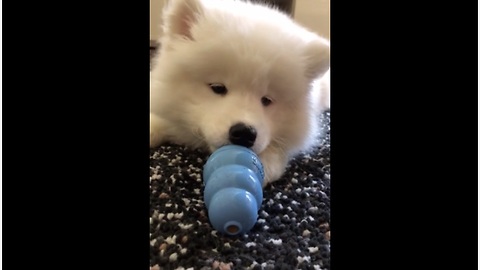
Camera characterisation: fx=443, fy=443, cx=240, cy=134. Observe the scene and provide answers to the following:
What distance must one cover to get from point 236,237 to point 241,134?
39cm

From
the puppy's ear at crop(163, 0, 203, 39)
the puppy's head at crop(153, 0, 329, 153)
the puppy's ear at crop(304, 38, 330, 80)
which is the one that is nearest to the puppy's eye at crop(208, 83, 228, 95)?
the puppy's head at crop(153, 0, 329, 153)

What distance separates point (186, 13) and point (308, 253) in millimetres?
1094

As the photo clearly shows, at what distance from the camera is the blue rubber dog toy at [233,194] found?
1.20 metres

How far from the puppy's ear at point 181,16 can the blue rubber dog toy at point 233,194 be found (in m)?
0.68

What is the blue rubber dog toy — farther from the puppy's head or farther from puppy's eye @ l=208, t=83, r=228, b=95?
puppy's eye @ l=208, t=83, r=228, b=95

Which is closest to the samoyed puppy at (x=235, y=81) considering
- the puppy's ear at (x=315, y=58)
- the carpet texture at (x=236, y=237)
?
the puppy's ear at (x=315, y=58)

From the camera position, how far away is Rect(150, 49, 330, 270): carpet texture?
1.17m

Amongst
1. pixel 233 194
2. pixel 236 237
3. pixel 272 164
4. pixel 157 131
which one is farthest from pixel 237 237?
pixel 157 131

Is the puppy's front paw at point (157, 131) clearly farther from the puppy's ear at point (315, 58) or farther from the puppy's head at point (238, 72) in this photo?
the puppy's ear at point (315, 58)

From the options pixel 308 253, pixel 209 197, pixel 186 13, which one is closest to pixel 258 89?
pixel 186 13

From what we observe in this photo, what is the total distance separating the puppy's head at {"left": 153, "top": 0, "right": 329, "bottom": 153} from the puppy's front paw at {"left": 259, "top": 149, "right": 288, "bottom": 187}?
6 cm

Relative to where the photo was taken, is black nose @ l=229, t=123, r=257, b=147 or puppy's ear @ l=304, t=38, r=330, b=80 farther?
puppy's ear @ l=304, t=38, r=330, b=80

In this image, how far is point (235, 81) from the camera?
1672mm

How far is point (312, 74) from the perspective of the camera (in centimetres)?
189
